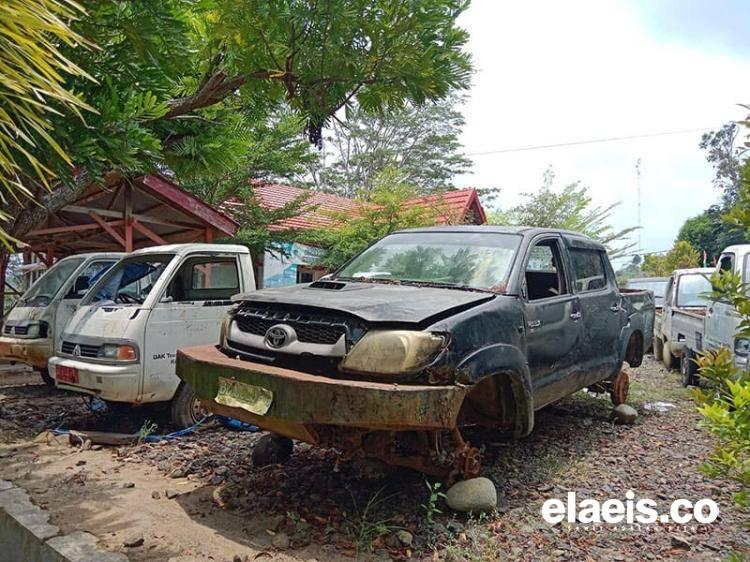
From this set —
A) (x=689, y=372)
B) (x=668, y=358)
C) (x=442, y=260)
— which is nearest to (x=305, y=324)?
(x=442, y=260)

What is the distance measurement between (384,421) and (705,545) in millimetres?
2056

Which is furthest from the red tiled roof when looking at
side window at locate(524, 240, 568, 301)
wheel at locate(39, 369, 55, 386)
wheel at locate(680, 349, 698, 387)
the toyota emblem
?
the toyota emblem

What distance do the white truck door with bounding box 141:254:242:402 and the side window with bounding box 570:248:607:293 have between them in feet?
11.6

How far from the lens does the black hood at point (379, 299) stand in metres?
3.12

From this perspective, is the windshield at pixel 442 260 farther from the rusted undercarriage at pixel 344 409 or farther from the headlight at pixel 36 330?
the headlight at pixel 36 330

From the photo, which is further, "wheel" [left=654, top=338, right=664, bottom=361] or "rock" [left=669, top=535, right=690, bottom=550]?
"wheel" [left=654, top=338, right=664, bottom=361]

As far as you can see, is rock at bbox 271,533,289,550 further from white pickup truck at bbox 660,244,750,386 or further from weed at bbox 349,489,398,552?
white pickup truck at bbox 660,244,750,386

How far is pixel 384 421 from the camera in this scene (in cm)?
284

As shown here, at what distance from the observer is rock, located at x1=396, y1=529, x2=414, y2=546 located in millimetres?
3092

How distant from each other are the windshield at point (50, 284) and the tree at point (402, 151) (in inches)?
828

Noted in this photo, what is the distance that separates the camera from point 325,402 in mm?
2881

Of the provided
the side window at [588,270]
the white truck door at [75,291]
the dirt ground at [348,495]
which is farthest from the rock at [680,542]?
the white truck door at [75,291]

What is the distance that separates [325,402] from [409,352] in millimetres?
513

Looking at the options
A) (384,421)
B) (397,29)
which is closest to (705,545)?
(384,421)
